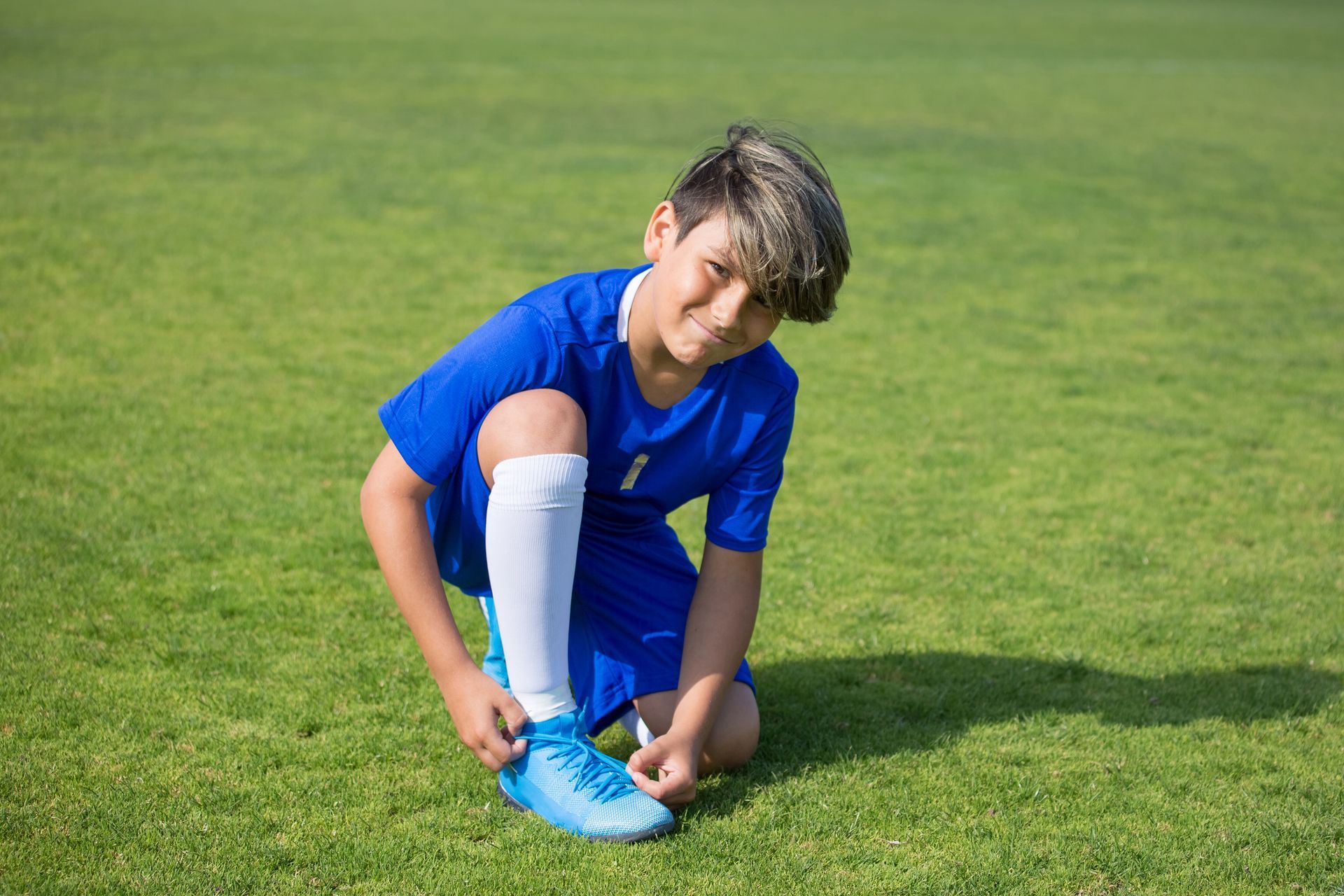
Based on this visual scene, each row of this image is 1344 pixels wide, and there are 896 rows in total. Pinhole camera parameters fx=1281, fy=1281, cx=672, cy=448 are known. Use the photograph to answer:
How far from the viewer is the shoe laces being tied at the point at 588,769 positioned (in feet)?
7.88

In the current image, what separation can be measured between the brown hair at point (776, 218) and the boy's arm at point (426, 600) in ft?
2.30

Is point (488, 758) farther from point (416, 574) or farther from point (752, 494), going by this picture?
point (752, 494)

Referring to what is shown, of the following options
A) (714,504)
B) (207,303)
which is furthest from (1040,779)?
(207,303)

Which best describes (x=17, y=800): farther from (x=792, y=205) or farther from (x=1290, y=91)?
(x=1290, y=91)

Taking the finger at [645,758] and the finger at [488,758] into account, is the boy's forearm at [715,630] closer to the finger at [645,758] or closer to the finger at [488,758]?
the finger at [645,758]

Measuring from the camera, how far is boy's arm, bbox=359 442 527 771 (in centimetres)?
233

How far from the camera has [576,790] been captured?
239cm

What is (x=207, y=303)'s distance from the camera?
6.16 metres

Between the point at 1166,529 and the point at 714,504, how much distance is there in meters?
2.27

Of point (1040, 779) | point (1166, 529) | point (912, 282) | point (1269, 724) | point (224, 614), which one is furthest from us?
point (912, 282)

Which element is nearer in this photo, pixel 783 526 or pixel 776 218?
pixel 776 218

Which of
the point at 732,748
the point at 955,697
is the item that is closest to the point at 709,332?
the point at 732,748

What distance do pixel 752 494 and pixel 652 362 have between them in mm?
349

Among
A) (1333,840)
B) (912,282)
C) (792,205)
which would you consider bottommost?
(1333,840)
